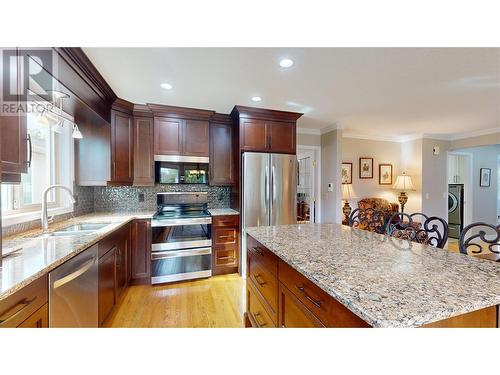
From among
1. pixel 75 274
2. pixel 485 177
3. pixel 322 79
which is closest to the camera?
pixel 75 274

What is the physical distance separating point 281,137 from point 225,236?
1.70 meters

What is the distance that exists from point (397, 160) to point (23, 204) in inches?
247

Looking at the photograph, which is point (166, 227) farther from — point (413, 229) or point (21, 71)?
point (413, 229)

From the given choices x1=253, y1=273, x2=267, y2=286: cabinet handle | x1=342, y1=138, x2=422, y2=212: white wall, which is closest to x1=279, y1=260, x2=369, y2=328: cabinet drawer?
x1=253, y1=273, x2=267, y2=286: cabinet handle

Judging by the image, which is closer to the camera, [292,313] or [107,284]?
[292,313]

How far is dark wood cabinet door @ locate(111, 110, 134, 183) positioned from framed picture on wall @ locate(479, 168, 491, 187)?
24.5ft

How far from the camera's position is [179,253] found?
2.76 metres

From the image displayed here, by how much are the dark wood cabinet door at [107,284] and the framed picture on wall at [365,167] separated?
4663mm

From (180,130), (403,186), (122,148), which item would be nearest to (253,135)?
(180,130)

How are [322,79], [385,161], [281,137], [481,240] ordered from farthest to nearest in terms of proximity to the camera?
[385,161] < [281,137] < [322,79] < [481,240]

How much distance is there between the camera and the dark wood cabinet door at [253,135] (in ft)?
9.96

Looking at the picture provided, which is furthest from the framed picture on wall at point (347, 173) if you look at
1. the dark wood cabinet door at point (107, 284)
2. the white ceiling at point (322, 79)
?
the dark wood cabinet door at point (107, 284)

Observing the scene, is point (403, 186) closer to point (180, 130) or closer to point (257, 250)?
point (257, 250)

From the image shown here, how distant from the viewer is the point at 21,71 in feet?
3.82
